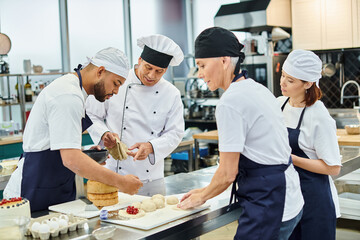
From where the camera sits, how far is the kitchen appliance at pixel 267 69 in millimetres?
6727

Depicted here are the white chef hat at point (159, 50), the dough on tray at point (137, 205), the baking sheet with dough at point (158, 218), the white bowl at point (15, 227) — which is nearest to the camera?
the white bowl at point (15, 227)

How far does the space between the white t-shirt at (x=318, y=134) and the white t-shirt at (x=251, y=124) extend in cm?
51

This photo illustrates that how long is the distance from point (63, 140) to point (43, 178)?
0.30 meters

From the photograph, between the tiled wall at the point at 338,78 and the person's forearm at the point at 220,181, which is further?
the tiled wall at the point at 338,78

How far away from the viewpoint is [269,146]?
180 centimetres

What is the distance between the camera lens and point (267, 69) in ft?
22.1

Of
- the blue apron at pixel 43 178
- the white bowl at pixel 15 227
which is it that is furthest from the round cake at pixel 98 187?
the white bowl at pixel 15 227

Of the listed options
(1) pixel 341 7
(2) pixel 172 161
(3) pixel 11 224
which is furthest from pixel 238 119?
(1) pixel 341 7

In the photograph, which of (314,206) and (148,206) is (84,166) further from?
(314,206)

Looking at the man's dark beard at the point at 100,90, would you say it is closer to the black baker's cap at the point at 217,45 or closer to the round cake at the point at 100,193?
the round cake at the point at 100,193

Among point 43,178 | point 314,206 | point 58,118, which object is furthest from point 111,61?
point 314,206

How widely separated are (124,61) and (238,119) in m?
0.73

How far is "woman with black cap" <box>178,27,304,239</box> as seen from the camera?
176cm

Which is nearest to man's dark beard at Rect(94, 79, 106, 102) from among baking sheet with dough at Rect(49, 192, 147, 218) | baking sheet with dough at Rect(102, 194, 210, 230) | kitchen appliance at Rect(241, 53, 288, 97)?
baking sheet with dough at Rect(49, 192, 147, 218)
